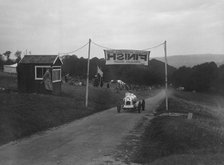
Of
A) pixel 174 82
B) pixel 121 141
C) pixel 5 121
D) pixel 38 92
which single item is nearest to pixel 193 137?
pixel 121 141

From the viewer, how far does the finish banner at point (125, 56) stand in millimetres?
28031

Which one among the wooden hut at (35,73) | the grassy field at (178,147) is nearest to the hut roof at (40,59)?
the wooden hut at (35,73)

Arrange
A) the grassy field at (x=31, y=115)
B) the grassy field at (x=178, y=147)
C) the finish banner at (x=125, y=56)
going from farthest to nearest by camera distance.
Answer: the finish banner at (x=125, y=56)
the grassy field at (x=31, y=115)
the grassy field at (x=178, y=147)

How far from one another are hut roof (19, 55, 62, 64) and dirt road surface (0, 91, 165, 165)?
1469 cm

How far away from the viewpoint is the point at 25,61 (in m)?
33.8

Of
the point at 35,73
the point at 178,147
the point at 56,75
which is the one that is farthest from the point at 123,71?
the point at 178,147

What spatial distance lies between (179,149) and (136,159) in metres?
1.74

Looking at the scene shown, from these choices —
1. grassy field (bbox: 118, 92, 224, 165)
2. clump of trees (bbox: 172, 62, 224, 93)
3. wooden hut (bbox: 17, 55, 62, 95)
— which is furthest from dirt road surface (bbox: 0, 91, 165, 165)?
clump of trees (bbox: 172, 62, 224, 93)

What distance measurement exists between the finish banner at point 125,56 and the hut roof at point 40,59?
7257 mm

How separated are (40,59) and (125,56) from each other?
9.48m

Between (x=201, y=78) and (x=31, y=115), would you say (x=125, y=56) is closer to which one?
(x=31, y=115)

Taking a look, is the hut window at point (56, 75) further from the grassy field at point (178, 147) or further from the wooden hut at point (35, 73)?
the grassy field at point (178, 147)

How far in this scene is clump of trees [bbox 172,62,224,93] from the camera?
314 ft

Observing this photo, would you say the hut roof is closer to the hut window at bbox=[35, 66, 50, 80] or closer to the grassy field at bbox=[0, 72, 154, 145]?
the hut window at bbox=[35, 66, 50, 80]
